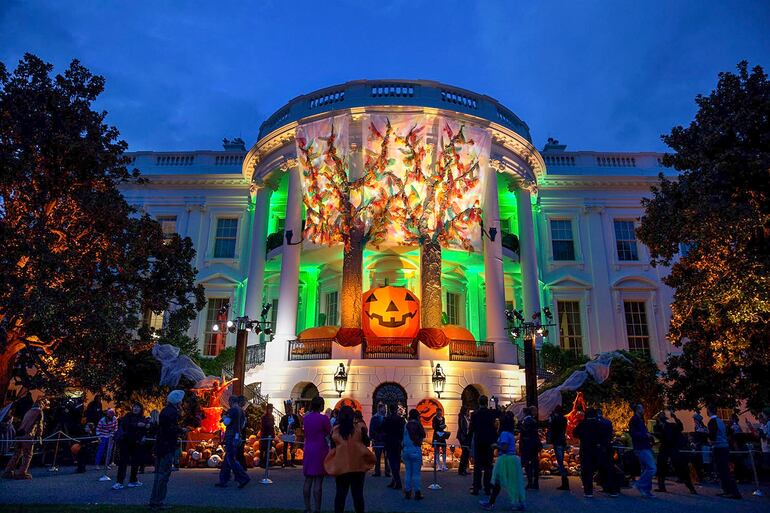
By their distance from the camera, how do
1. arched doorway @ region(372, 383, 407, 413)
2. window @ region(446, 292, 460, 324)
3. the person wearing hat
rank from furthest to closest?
window @ region(446, 292, 460, 324)
arched doorway @ region(372, 383, 407, 413)
the person wearing hat

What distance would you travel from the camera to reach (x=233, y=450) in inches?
356

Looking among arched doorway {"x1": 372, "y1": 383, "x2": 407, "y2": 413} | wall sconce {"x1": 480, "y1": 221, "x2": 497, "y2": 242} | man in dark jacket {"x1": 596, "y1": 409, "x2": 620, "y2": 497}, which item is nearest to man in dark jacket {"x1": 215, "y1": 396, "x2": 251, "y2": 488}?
man in dark jacket {"x1": 596, "y1": 409, "x2": 620, "y2": 497}

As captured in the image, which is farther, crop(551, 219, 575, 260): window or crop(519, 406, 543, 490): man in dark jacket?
crop(551, 219, 575, 260): window

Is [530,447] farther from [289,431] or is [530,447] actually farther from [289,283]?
[289,283]

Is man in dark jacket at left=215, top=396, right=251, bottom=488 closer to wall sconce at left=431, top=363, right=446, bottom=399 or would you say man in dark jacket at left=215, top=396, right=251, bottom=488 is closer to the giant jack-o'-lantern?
wall sconce at left=431, top=363, right=446, bottom=399

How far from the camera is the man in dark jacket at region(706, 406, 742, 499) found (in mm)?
8984

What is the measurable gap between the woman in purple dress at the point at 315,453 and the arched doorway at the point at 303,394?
12.2 meters

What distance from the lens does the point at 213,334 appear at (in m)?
25.8

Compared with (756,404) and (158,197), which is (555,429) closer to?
(756,404)

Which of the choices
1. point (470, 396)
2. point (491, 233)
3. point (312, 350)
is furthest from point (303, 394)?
point (491, 233)

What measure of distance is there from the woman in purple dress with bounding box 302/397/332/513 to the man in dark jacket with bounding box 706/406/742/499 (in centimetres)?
710

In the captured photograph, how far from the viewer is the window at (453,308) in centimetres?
2484

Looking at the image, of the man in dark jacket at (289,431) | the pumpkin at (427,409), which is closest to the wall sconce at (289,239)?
the pumpkin at (427,409)

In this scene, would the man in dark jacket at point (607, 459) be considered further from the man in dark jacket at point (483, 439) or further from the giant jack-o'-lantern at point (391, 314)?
the giant jack-o'-lantern at point (391, 314)
